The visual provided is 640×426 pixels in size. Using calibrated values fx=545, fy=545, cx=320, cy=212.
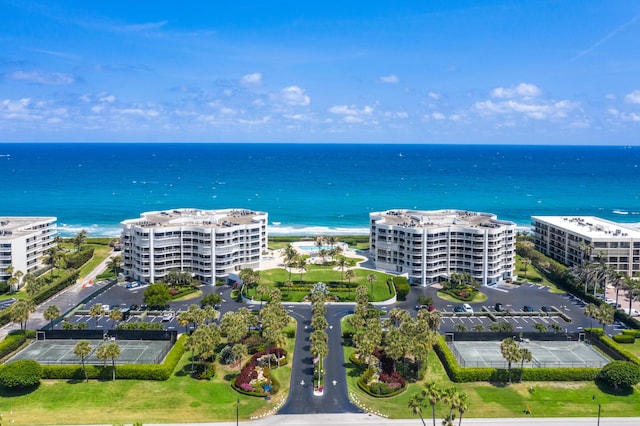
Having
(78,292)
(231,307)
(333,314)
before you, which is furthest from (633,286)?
(78,292)

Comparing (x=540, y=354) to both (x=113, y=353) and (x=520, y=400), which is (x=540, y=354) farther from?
(x=113, y=353)

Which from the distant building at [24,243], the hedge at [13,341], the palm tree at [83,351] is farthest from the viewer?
the distant building at [24,243]

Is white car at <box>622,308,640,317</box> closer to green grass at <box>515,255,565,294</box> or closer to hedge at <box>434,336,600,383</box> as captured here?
green grass at <box>515,255,565,294</box>

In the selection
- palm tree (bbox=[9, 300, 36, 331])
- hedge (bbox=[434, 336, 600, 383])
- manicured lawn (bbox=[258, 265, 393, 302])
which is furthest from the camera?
manicured lawn (bbox=[258, 265, 393, 302])

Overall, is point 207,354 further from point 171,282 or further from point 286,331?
point 171,282

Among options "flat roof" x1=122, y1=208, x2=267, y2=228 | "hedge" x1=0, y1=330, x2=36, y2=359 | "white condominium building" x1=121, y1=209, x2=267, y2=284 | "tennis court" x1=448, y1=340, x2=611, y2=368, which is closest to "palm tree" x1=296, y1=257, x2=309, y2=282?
"white condominium building" x1=121, y1=209, x2=267, y2=284

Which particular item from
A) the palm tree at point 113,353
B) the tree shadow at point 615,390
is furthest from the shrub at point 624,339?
the palm tree at point 113,353

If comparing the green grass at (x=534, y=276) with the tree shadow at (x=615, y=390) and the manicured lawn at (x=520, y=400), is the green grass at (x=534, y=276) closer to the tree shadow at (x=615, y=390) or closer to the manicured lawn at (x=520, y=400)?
the tree shadow at (x=615, y=390)
